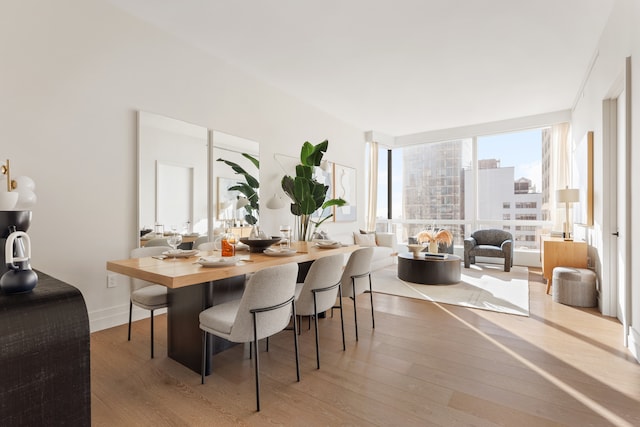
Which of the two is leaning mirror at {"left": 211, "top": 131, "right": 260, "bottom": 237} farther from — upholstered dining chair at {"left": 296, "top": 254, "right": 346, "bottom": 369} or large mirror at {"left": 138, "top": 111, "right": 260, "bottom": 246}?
upholstered dining chair at {"left": 296, "top": 254, "right": 346, "bottom": 369}

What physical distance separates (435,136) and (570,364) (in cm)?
585

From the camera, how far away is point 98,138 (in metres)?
2.84

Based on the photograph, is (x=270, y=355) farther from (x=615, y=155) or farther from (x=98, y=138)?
(x=615, y=155)

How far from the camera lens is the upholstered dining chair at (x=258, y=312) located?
170 cm

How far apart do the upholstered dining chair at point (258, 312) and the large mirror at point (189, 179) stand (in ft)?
5.90

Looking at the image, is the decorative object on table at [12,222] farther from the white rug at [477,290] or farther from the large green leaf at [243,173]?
the white rug at [477,290]

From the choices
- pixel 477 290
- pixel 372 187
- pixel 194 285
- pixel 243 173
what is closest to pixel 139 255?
pixel 194 285

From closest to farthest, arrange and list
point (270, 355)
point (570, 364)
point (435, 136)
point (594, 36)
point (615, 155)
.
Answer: point (570, 364), point (270, 355), point (615, 155), point (594, 36), point (435, 136)

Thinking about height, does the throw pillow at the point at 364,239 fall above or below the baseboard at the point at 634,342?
above

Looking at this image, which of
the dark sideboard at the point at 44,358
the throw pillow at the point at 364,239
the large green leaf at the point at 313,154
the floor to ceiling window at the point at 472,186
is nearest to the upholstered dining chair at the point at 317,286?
the dark sideboard at the point at 44,358

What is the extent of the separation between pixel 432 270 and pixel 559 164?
11.7 feet

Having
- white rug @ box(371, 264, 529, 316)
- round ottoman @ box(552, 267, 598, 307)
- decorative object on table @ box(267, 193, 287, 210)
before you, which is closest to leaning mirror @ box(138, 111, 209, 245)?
decorative object on table @ box(267, 193, 287, 210)

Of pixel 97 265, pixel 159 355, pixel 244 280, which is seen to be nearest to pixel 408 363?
pixel 244 280

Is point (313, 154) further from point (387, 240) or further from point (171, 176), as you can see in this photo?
point (387, 240)
